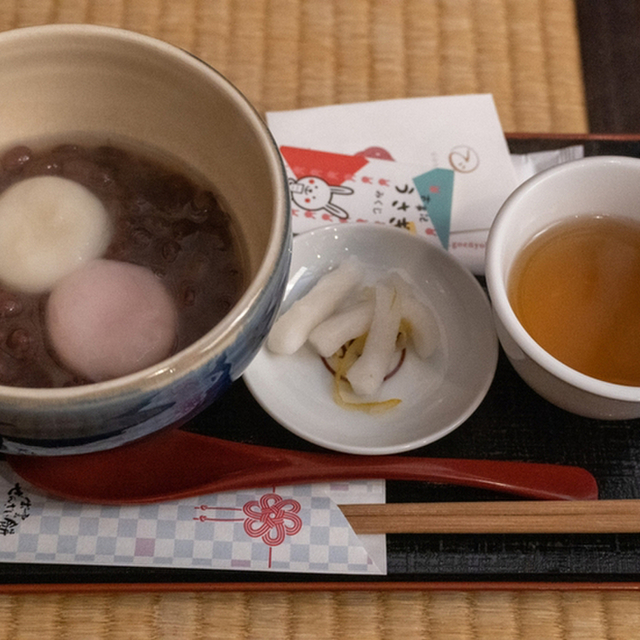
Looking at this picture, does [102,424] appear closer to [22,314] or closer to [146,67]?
[22,314]

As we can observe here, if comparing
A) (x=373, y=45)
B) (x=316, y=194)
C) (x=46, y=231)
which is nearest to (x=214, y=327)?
(x=46, y=231)

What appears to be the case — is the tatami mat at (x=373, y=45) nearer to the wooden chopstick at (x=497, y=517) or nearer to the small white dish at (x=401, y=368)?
the small white dish at (x=401, y=368)

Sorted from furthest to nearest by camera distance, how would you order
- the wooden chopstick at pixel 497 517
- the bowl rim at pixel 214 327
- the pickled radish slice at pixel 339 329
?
the pickled radish slice at pixel 339 329 < the wooden chopstick at pixel 497 517 < the bowl rim at pixel 214 327

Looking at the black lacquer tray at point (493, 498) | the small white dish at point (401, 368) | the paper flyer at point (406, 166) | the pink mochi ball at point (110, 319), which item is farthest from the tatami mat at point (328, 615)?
the paper flyer at point (406, 166)

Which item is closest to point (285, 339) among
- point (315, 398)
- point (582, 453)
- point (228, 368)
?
point (315, 398)

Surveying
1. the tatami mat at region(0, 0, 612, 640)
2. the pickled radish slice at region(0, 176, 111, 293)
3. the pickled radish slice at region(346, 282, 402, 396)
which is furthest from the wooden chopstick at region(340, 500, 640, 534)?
the tatami mat at region(0, 0, 612, 640)

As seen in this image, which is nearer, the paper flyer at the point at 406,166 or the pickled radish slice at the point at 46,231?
the pickled radish slice at the point at 46,231
